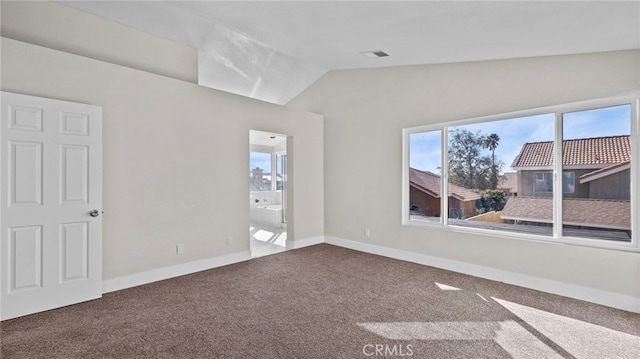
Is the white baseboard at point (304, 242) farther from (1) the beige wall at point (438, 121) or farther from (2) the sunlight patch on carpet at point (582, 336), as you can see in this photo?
(2) the sunlight patch on carpet at point (582, 336)

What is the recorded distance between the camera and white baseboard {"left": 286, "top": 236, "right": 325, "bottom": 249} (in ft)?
16.8

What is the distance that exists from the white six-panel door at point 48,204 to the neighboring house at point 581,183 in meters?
4.67

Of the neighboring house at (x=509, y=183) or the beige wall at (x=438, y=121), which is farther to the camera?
the neighboring house at (x=509, y=183)

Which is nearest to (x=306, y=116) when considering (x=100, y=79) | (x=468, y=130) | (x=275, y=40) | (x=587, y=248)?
(x=275, y=40)

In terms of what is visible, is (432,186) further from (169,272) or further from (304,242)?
(169,272)

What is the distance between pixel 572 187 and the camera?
316cm

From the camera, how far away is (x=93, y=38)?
355 cm

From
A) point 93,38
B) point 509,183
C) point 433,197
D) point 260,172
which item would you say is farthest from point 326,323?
point 260,172

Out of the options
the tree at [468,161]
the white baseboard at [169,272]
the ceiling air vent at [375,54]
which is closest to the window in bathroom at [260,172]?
the white baseboard at [169,272]

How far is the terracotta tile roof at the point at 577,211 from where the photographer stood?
9.56ft

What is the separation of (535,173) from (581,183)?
414mm

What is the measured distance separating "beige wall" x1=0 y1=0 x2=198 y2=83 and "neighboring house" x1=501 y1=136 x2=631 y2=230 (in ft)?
15.1

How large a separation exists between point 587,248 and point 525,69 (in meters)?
2.00

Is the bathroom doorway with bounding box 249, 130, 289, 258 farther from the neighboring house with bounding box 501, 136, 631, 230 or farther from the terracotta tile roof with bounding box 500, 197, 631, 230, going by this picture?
the neighboring house with bounding box 501, 136, 631, 230
